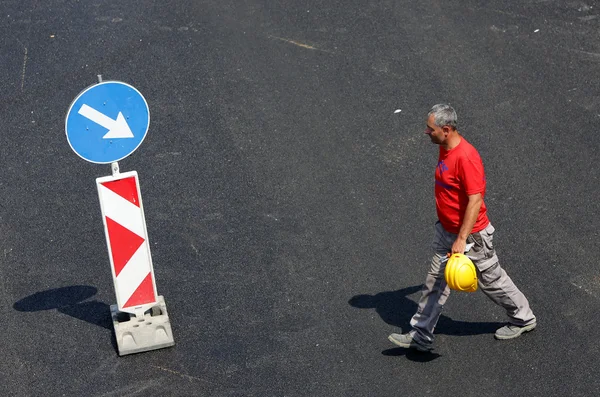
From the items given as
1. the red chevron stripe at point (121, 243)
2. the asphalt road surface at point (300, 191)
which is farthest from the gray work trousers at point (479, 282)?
the red chevron stripe at point (121, 243)

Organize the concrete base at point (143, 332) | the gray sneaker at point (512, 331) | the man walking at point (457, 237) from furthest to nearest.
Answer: the gray sneaker at point (512, 331)
the concrete base at point (143, 332)
the man walking at point (457, 237)

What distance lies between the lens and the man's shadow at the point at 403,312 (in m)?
8.08

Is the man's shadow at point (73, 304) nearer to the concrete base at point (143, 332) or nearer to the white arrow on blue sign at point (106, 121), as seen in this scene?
the concrete base at point (143, 332)

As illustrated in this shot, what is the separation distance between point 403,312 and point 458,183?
1336 millimetres

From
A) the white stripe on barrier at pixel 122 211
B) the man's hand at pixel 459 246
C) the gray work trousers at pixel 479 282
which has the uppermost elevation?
the white stripe on barrier at pixel 122 211

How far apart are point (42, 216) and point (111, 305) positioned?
5.04ft

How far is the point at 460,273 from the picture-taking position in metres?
7.38

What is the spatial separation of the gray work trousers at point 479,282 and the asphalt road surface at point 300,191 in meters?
0.23

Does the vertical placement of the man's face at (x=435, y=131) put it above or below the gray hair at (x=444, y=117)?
below

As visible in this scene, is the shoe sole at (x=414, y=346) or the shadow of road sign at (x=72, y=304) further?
the shadow of road sign at (x=72, y=304)

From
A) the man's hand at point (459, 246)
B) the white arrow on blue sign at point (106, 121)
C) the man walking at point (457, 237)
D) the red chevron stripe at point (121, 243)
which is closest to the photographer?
the white arrow on blue sign at point (106, 121)

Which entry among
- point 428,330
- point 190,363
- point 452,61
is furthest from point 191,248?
point 452,61

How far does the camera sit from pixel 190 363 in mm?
7715

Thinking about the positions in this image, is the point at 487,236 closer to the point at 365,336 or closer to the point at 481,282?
the point at 481,282
